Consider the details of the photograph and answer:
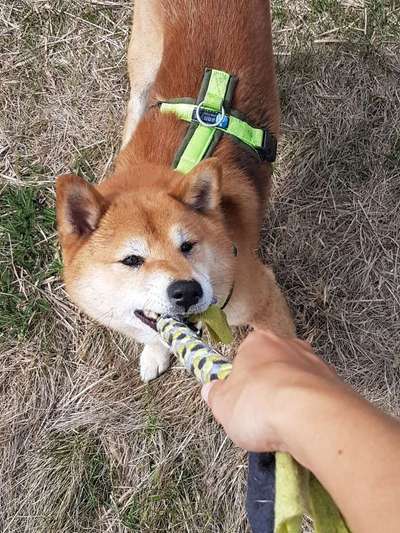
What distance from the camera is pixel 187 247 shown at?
2.19 metres

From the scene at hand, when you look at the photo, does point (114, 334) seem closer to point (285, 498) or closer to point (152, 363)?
point (152, 363)

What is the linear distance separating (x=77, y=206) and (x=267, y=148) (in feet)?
3.31

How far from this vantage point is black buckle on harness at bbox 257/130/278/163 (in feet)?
8.88

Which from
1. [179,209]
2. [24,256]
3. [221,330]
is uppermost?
[179,209]

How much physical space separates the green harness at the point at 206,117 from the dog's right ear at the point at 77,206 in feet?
1.51

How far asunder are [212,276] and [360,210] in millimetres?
1537

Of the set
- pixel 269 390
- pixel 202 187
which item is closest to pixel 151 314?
pixel 202 187

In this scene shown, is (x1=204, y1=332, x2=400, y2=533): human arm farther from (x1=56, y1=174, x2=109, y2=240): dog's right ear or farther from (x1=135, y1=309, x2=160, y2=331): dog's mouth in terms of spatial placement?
(x1=56, y1=174, x2=109, y2=240): dog's right ear

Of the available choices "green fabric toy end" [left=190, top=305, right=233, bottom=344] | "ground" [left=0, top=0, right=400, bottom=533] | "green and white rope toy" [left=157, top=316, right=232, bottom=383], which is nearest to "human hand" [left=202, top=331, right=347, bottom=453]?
"green and white rope toy" [left=157, top=316, right=232, bottom=383]

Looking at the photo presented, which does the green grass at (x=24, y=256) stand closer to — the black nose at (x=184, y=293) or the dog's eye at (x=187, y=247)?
the dog's eye at (x=187, y=247)

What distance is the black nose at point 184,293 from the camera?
199cm

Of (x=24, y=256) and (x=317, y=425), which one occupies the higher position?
(x=317, y=425)

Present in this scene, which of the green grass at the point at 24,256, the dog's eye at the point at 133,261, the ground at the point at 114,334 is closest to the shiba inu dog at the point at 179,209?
the dog's eye at the point at 133,261

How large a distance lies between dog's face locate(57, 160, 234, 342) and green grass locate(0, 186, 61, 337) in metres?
0.95
